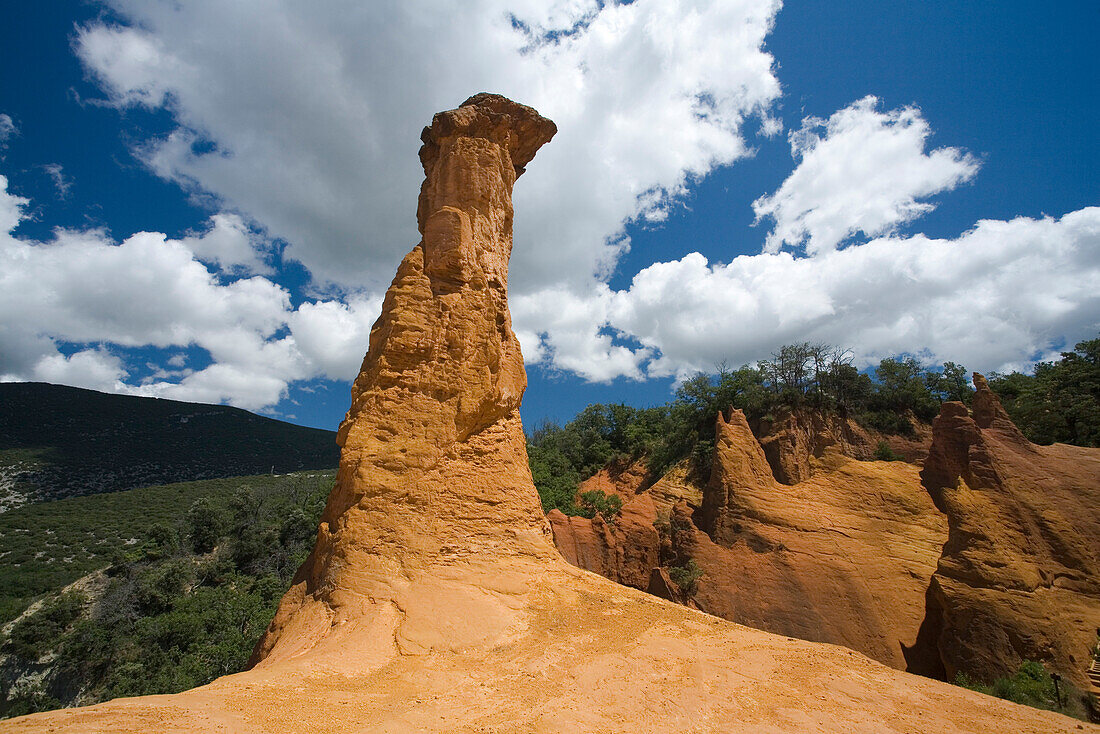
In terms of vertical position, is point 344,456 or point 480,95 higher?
point 480,95

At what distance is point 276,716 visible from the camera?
15.0ft

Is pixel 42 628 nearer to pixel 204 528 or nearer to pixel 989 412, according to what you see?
pixel 204 528

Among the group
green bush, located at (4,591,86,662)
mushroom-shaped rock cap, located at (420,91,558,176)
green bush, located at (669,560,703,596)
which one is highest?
mushroom-shaped rock cap, located at (420,91,558,176)

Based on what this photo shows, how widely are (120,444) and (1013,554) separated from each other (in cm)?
8599

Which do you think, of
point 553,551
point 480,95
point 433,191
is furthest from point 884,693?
point 480,95

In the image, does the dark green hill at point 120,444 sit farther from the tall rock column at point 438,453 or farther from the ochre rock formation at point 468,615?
the ochre rock formation at point 468,615

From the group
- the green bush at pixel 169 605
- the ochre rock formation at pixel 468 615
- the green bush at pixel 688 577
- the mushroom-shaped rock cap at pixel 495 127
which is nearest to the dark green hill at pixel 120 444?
the green bush at pixel 169 605

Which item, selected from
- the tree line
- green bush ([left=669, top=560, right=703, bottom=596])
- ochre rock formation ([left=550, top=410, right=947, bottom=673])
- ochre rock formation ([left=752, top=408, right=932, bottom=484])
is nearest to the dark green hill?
the tree line

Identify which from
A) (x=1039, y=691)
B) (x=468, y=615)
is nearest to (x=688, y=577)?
(x=1039, y=691)

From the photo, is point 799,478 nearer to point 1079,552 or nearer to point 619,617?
point 1079,552

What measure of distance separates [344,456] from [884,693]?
30.0 feet

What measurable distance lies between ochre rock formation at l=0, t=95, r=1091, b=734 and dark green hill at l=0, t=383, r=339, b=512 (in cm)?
6550

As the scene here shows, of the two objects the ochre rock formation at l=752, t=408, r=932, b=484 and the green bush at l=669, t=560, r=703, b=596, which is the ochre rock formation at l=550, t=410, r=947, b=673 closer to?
the green bush at l=669, t=560, r=703, b=596

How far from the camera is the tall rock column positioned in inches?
303
